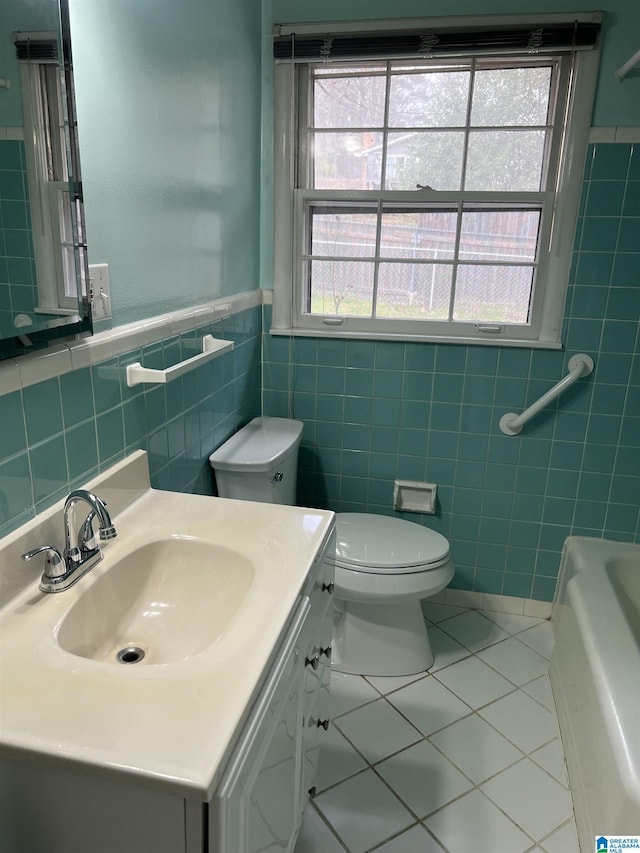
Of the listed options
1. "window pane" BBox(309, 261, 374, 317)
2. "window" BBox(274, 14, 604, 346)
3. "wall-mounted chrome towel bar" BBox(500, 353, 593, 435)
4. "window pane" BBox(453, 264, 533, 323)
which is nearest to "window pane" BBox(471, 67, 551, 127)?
"window" BBox(274, 14, 604, 346)

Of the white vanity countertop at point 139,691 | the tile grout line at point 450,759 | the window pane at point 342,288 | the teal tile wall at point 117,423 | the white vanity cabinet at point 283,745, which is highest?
the window pane at point 342,288

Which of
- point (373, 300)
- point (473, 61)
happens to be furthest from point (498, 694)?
point (473, 61)

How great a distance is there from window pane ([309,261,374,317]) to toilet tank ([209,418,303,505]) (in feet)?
1.82

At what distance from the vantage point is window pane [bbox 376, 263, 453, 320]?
2.32 meters

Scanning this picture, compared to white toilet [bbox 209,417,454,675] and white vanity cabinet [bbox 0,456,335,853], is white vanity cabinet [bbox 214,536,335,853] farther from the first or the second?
white toilet [bbox 209,417,454,675]

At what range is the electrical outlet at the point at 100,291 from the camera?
126 cm

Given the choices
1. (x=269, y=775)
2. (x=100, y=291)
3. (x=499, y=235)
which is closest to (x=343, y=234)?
(x=499, y=235)

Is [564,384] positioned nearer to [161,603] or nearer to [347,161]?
[347,161]

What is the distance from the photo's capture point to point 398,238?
2.30 metres

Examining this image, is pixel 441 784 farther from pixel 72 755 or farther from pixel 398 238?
pixel 398 238

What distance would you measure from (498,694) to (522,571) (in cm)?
55

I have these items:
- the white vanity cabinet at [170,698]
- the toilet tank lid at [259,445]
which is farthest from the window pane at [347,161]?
the white vanity cabinet at [170,698]

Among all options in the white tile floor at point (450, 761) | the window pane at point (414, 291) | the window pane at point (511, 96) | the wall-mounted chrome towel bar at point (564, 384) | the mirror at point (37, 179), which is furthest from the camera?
the window pane at point (414, 291)

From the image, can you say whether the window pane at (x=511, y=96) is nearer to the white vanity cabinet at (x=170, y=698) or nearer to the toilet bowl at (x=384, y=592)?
the toilet bowl at (x=384, y=592)
